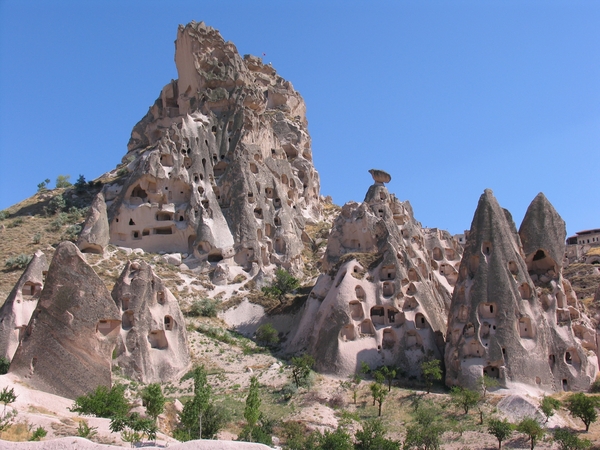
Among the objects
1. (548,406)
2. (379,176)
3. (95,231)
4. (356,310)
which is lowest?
(548,406)

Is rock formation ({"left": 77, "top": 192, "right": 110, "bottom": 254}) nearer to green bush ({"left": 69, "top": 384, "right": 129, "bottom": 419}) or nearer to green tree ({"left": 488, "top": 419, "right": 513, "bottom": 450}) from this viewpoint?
green bush ({"left": 69, "top": 384, "right": 129, "bottom": 419})

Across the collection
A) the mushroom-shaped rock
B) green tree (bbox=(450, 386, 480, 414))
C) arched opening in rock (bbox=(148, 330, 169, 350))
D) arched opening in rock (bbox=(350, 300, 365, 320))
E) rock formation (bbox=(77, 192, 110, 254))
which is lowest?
green tree (bbox=(450, 386, 480, 414))

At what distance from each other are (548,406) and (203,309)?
2690 centimetres

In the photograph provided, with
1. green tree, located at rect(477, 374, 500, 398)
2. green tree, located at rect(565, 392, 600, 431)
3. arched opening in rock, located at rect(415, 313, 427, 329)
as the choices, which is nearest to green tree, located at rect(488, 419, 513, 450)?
green tree, located at rect(565, 392, 600, 431)

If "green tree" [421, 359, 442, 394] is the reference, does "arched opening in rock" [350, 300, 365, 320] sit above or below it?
above

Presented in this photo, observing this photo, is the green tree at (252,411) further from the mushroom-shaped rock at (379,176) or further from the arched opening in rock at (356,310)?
the mushroom-shaped rock at (379,176)

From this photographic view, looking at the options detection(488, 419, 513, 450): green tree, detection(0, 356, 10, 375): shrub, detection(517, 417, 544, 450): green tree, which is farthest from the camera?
detection(0, 356, 10, 375): shrub

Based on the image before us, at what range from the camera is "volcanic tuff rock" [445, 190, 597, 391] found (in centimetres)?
4112

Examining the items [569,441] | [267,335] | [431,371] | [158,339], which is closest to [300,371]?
[431,371]

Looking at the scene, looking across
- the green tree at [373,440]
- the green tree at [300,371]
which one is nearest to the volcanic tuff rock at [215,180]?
the green tree at [300,371]

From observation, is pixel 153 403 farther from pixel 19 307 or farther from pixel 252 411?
pixel 19 307

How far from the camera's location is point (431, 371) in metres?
41.0

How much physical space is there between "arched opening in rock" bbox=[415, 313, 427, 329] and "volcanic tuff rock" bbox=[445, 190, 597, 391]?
243cm

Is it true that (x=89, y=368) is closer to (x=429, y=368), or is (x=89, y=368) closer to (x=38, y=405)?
(x=38, y=405)
